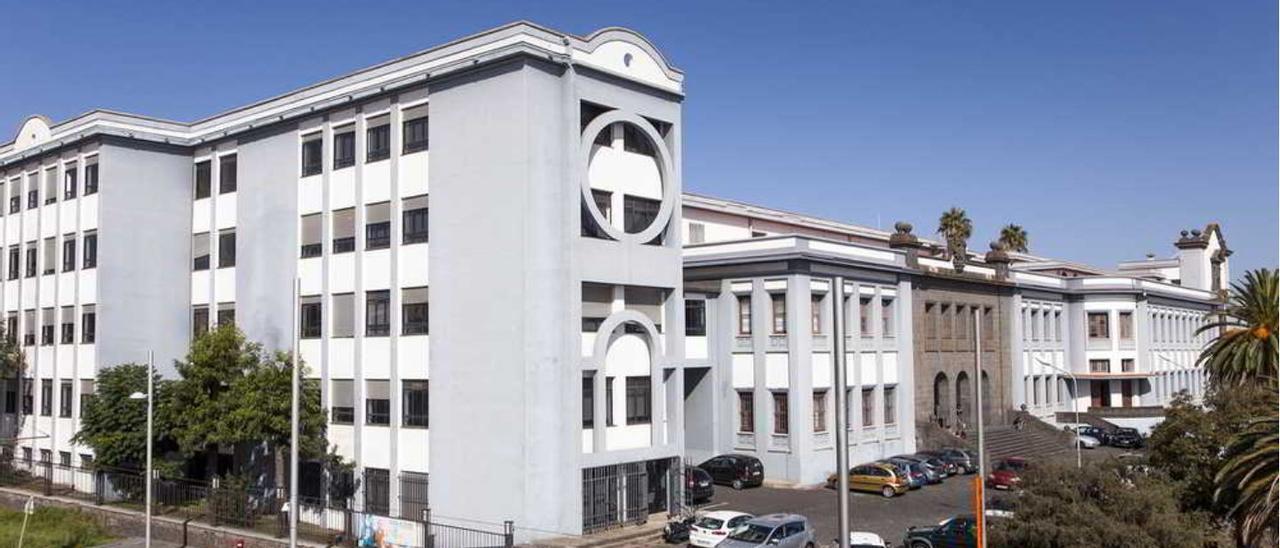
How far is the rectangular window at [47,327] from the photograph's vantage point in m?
49.3

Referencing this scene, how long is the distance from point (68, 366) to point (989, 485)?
3972 centimetres

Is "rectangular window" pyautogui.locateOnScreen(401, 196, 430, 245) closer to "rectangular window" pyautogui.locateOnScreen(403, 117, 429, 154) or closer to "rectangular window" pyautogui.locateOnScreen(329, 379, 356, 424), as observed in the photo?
"rectangular window" pyautogui.locateOnScreen(403, 117, 429, 154)

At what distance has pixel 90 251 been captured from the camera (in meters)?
47.0

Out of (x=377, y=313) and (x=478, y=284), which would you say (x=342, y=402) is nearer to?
(x=377, y=313)

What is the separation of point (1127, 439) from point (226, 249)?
49.0 meters

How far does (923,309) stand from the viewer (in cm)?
5709

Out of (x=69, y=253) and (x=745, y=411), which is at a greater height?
(x=69, y=253)

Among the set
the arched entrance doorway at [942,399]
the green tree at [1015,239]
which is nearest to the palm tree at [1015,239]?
the green tree at [1015,239]

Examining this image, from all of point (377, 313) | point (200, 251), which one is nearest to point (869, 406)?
point (377, 313)

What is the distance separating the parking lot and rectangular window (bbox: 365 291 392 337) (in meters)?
13.7

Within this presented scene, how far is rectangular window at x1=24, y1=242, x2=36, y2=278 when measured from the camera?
51219 millimetres

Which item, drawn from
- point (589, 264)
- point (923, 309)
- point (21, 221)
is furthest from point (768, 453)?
point (21, 221)

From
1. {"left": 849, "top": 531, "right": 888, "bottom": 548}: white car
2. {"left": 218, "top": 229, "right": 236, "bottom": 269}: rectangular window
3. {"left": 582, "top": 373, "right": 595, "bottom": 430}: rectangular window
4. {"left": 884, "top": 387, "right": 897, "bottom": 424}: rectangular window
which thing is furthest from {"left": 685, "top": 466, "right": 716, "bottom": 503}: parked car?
{"left": 218, "top": 229, "right": 236, "bottom": 269}: rectangular window

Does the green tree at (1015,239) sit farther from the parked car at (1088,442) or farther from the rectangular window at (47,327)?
the rectangular window at (47,327)
